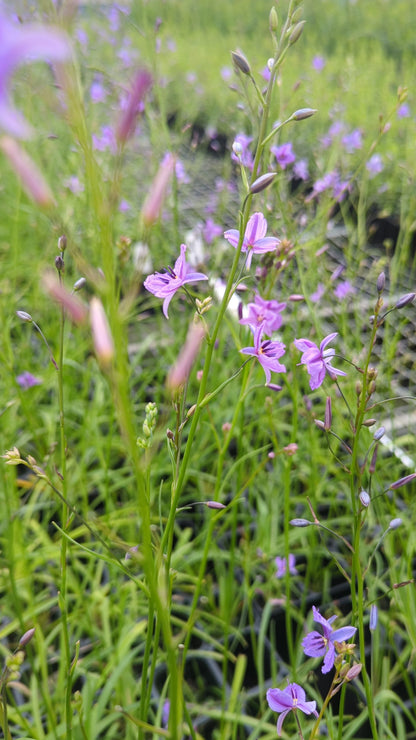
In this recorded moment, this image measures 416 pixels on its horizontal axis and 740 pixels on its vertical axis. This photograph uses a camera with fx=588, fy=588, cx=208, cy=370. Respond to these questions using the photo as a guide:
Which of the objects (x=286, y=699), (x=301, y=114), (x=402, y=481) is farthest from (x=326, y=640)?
(x=301, y=114)

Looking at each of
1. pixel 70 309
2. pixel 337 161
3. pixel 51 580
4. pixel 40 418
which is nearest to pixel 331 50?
pixel 337 161

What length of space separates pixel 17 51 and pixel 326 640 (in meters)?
0.88

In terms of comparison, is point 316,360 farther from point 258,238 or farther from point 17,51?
point 17,51

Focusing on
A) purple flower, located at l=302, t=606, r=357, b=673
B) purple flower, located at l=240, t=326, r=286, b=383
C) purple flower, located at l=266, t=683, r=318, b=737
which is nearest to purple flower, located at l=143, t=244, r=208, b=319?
purple flower, located at l=240, t=326, r=286, b=383

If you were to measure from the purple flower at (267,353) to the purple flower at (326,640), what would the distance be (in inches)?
14.3

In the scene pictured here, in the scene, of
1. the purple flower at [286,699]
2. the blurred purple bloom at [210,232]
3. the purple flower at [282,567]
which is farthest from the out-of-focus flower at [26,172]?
the blurred purple bloom at [210,232]

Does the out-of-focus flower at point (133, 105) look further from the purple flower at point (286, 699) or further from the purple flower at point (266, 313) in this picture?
the purple flower at point (286, 699)

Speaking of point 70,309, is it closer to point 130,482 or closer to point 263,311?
point 263,311

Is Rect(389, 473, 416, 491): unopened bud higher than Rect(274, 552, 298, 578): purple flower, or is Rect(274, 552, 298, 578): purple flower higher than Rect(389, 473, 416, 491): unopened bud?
Rect(389, 473, 416, 491): unopened bud

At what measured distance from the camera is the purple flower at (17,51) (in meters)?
0.37

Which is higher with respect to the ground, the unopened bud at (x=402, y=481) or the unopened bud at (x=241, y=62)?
the unopened bud at (x=241, y=62)

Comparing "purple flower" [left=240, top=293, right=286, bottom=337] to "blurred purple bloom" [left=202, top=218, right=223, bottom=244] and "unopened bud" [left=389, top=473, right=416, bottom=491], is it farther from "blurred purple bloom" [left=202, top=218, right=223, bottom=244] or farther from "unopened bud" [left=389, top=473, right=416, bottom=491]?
"blurred purple bloom" [left=202, top=218, right=223, bottom=244]

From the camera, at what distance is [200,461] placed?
2156mm

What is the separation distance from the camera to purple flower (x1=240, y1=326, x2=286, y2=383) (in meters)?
0.94
